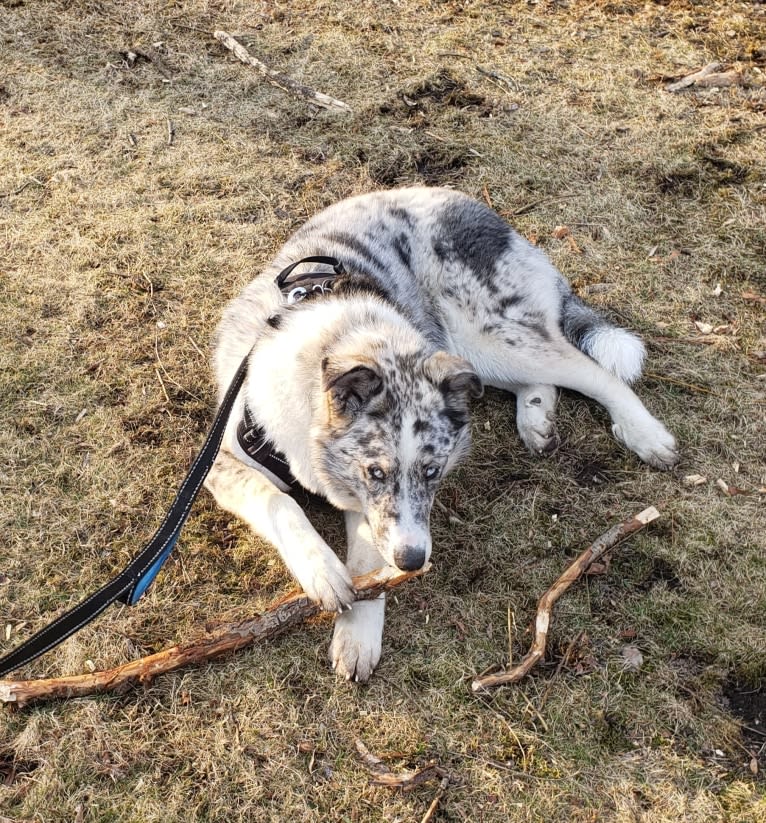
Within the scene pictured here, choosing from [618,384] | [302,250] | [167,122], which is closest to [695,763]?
[618,384]

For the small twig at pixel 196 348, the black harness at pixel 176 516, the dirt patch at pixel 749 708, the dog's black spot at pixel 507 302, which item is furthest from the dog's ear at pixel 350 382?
the dirt patch at pixel 749 708

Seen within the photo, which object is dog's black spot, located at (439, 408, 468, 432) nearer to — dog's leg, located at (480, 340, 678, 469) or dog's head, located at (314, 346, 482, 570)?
dog's head, located at (314, 346, 482, 570)

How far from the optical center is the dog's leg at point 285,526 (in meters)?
3.12

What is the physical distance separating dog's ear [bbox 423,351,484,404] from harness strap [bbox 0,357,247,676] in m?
0.97

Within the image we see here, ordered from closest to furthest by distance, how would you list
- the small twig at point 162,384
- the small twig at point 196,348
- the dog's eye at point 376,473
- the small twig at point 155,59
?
the dog's eye at point 376,473
the small twig at point 162,384
the small twig at point 196,348
the small twig at point 155,59

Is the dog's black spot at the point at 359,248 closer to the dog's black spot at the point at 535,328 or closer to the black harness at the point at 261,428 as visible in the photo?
the black harness at the point at 261,428

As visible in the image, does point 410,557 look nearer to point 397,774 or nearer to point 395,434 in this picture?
point 395,434

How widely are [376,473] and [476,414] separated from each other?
147cm

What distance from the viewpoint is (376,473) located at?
311cm

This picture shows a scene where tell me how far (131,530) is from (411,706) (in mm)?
1646

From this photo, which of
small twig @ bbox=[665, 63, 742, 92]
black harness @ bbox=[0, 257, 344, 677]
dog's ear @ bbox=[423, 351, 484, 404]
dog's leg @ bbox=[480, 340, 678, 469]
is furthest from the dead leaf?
small twig @ bbox=[665, 63, 742, 92]

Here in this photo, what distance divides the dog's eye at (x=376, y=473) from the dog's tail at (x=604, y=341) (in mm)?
1920

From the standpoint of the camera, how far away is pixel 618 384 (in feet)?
14.1

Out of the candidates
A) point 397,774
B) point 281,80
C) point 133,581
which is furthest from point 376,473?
point 281,80
